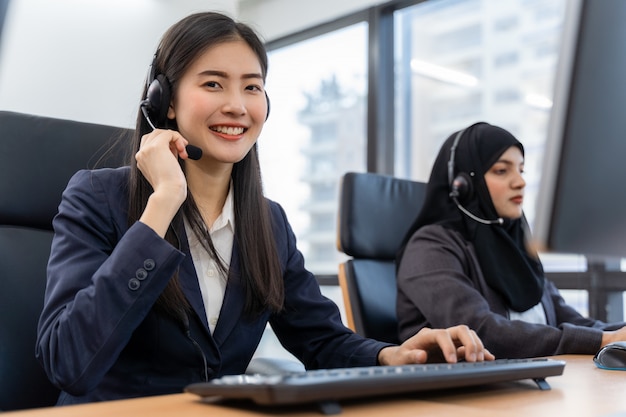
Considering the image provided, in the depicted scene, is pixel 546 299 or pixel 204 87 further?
pixel 546 299

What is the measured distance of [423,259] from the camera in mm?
1822

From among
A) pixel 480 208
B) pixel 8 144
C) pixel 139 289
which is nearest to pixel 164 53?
pixel 8 144

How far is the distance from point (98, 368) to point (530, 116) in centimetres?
246

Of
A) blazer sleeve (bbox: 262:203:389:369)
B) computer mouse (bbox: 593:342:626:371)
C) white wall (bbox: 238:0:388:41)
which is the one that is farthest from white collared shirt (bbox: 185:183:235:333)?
white wall (bbox: 238:0:388:41)

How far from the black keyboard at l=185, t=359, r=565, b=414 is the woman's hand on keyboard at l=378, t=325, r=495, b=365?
15cm

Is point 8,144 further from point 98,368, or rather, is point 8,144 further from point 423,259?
point 423,259

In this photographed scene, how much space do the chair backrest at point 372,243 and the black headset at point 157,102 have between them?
30.1 inches

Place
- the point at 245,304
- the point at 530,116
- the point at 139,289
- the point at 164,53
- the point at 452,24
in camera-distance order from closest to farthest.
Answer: the point at 139,289, the point at 245,304, the point at 164,53, the point at 530,116, the point at 452,24

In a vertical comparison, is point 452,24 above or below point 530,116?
above

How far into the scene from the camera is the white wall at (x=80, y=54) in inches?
106

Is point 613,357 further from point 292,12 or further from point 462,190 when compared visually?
point 292,12

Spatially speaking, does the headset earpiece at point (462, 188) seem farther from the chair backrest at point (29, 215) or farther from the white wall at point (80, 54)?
the white wall at point (80, 54)

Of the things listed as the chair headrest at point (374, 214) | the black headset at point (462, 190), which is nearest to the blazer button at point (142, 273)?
the chair headrest at point (374, 214)

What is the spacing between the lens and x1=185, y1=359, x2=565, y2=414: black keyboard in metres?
0.60
